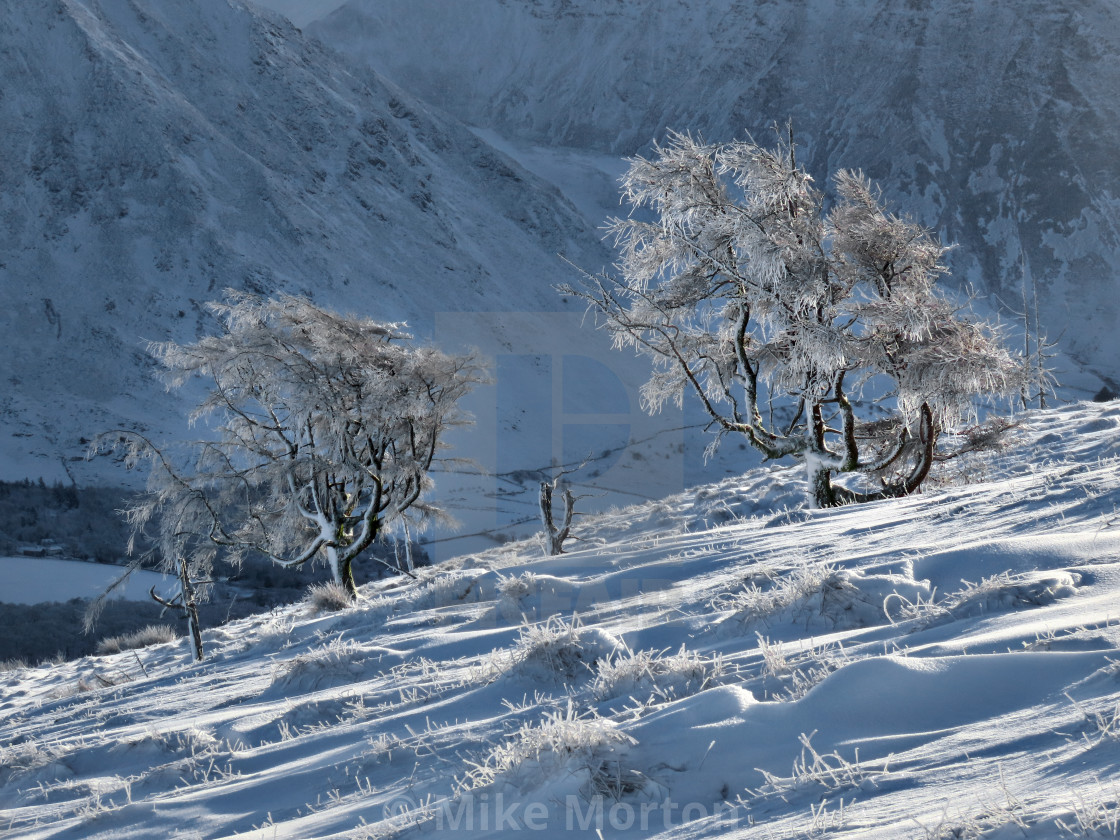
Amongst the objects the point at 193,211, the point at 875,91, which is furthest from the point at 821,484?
the point at 875,91

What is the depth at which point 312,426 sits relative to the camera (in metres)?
13.5

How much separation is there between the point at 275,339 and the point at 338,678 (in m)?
8.89

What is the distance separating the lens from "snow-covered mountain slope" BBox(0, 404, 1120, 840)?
1.82 m

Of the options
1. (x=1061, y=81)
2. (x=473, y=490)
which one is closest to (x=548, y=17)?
(x=1061, y=81)

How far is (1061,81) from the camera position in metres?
66.1

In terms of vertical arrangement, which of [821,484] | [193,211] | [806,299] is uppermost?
[193,211]

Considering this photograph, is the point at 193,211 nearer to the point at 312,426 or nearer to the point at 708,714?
the point at 312,426

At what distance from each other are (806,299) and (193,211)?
39.7 m

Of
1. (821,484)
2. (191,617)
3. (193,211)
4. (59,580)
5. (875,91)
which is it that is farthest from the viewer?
(875,91)

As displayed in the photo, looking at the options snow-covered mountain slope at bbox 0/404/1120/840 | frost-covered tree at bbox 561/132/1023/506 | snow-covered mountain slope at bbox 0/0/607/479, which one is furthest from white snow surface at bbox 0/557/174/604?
snow-covered mountain slope at bbox 0/404/1120/840

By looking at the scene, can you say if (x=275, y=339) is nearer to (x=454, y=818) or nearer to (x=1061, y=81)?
(x=454, y=818)

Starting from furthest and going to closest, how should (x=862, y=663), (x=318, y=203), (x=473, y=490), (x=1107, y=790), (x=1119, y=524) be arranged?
(x=318, y=203) < (x=473, y=490) < (x=1119, y=524) < (x=862, y=663) < (x=1107, y=790)

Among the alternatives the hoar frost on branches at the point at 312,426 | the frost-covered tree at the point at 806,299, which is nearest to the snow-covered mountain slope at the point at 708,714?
the frost-covered tree at the point at 806,299

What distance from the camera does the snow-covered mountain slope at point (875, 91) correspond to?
5944 centimetres
